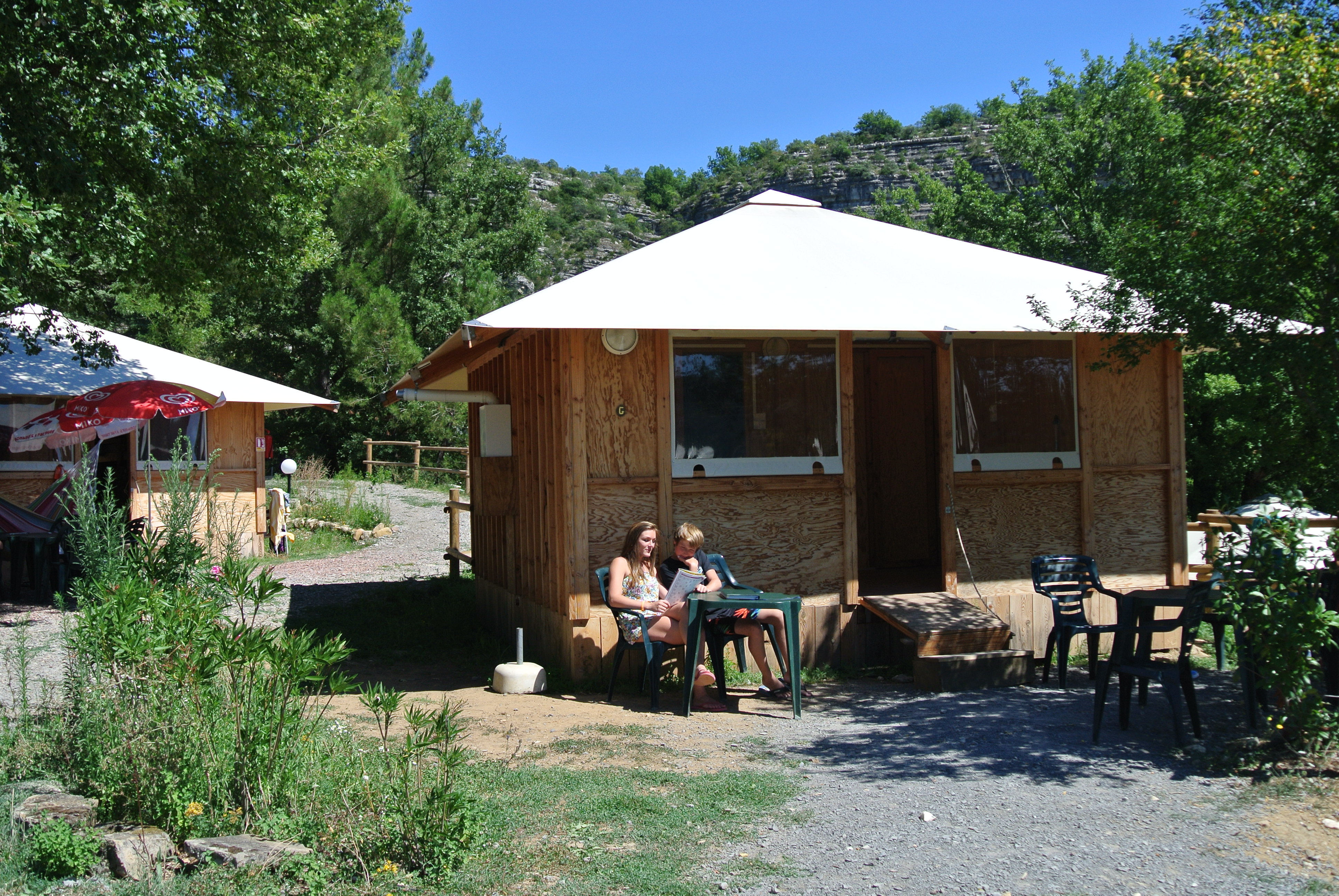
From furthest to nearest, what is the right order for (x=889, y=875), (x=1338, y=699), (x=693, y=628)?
(x=693, y=628)
(x=1338, y=699)
(x=889, y=875)

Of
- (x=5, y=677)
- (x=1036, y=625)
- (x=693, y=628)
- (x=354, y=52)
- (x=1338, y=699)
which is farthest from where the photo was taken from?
(x=354, y=52)

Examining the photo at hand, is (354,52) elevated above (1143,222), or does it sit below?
above

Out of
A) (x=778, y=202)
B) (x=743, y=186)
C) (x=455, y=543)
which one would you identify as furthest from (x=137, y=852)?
(x=743, y=186)

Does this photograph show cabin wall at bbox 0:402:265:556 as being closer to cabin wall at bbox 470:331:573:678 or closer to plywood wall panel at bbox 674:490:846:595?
cabin wall at bbox 470:331:573:678

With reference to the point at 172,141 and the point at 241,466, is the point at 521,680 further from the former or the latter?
the point at 241,466

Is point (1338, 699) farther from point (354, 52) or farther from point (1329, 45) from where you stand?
point (354, 52)

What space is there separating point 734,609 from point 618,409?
1.58 meters

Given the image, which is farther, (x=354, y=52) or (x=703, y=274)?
(x=354, y=52)

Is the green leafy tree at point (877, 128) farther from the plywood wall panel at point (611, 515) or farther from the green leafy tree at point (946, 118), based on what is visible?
→ the plywood wall panel at point (611, 515)

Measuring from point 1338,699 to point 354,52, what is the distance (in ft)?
37.4

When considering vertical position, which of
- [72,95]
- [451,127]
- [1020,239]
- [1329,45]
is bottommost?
[1329,45]

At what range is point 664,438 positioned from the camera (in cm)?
703

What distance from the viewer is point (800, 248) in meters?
8.03

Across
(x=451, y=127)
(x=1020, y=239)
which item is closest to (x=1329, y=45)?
(x=1020, y=239)
